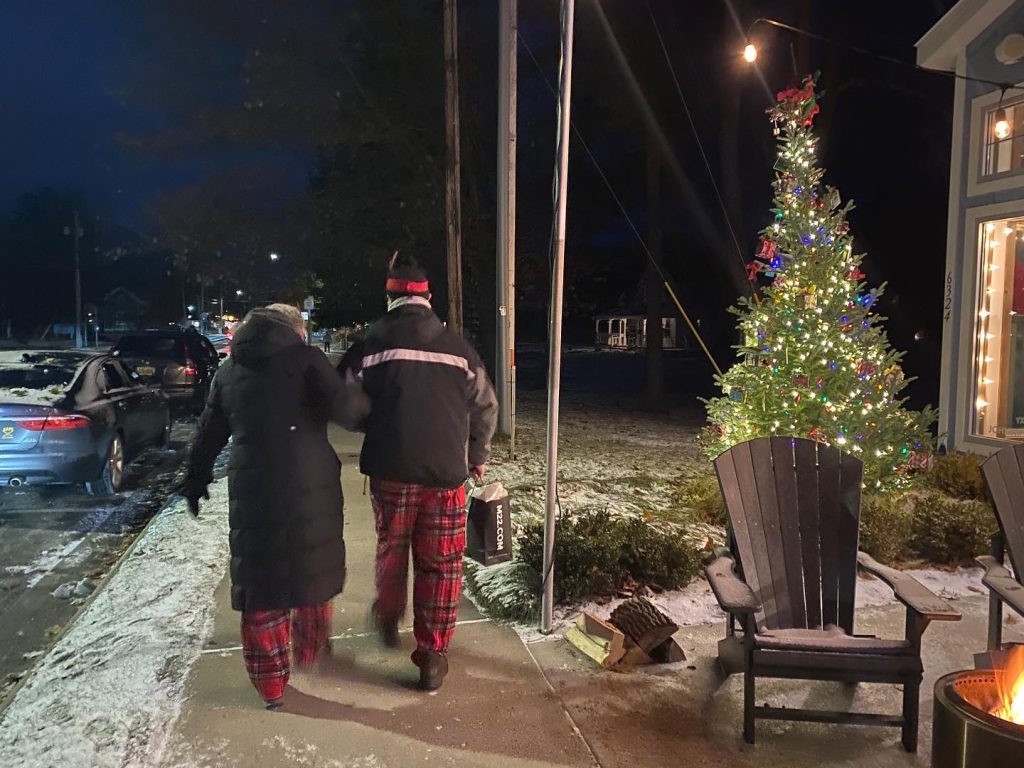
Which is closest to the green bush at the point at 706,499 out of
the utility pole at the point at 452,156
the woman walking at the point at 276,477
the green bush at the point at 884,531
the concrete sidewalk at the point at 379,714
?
the green bush at the point at 884,531

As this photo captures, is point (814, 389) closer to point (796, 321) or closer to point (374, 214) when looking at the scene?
point (796, 321)

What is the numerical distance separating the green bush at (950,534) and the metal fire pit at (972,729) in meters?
3.88

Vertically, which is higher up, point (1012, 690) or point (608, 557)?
point (1012, 690)

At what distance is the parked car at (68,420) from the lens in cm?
754

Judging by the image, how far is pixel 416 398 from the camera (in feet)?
12.2

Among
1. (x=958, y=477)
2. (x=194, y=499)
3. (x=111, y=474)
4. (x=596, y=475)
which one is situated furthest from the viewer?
(x=596, y=475)

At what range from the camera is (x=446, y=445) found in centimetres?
373

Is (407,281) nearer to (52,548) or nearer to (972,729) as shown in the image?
(972,729)

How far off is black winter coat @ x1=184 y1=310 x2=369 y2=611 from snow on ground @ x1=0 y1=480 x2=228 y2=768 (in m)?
0.79

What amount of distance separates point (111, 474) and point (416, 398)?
6270 mm

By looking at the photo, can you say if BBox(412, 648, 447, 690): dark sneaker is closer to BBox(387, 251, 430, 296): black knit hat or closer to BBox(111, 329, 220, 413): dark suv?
BBox(387, 251, 430, 296): black knit hat

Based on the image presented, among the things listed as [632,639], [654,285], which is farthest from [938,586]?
[654,285]

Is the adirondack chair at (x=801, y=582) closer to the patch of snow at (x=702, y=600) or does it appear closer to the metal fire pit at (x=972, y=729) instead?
the patch of snow at (x=702, y=600)

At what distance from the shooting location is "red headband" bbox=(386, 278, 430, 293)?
384 cm
